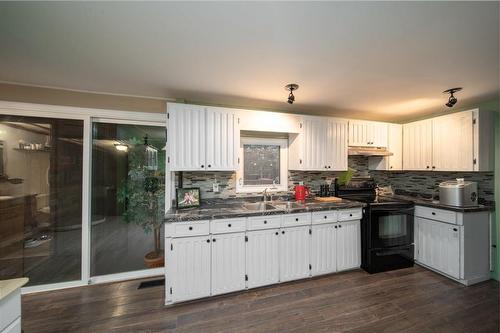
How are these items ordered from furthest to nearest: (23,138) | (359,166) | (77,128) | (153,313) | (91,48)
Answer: (359,166) < (77,128) < (23,138) < (153,313) < (91,48)

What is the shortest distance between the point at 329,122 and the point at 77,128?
3.48m

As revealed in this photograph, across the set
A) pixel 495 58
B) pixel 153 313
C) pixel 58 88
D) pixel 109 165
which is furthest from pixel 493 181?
pixel 58 88

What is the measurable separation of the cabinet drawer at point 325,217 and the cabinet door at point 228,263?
96cm

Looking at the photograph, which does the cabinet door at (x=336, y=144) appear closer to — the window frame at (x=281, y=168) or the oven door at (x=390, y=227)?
the window frame at (x=281, y=168)

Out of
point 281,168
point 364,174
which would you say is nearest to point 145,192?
point 281,168

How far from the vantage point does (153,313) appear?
201cm

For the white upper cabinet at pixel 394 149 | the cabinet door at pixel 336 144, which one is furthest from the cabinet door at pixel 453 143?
the cabinet door at pixel 336 144

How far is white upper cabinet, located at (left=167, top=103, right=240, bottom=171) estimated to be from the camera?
2426mm

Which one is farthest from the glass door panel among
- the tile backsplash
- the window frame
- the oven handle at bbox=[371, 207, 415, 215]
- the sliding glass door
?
the oven handle at bbox=[371, 207, 415, 215]

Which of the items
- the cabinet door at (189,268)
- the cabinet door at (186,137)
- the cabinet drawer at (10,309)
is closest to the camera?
the cabinet drawer at (10,309)

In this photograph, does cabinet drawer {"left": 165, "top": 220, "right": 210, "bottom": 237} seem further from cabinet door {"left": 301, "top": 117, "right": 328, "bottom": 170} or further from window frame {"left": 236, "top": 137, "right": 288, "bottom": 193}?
cabinet door {"left": 301, "top": 117, "right": 328, "bottom": 170}

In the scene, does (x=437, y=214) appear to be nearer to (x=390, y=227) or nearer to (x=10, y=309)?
(x=390, y=227)

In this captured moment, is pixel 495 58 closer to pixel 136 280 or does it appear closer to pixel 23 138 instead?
pixel 136 280

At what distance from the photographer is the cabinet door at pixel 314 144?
298 cm
